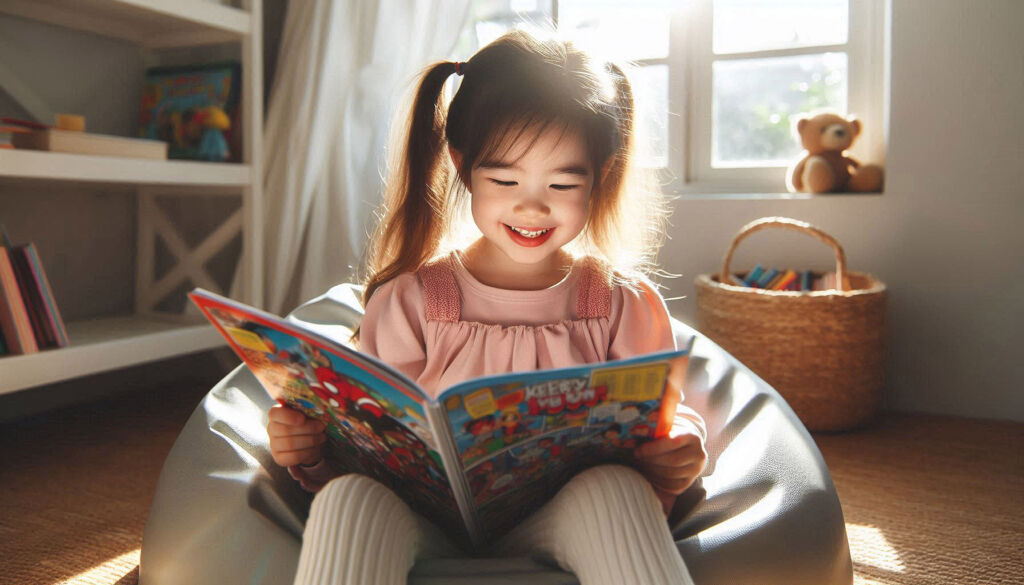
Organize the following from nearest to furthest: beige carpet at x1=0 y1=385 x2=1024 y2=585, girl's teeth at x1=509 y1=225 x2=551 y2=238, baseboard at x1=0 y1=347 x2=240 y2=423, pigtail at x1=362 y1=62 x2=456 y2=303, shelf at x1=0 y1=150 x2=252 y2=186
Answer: girl's teeth at x1=509 y1=225 x2=551 y2=238 < pigtail at x1=362 y1=62 x2=456 y2=303 < beige carpet at x1=0 y1=385 x2=1024 y2=585 < shelf at x1=0 y1=150 x2=252 y2=186 < baseboard at x1=0 y1=347 x2=240 y2=423

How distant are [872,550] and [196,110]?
1.68 metres

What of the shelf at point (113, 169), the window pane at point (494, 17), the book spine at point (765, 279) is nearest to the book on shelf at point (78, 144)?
the shelf at point (113, 169)

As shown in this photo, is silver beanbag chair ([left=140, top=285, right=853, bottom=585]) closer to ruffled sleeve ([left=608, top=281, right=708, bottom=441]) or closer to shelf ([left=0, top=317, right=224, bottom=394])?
ruffled sleeve ([left=608, top=281, right=708, bottom=441])

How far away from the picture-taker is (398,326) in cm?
93

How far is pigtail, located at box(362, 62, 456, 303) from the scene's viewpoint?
39.1 inches

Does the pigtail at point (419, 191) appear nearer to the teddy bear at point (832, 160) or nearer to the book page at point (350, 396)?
the book page at point (350, 396)

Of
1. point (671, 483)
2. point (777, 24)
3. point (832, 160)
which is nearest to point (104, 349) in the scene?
point (671, 483)

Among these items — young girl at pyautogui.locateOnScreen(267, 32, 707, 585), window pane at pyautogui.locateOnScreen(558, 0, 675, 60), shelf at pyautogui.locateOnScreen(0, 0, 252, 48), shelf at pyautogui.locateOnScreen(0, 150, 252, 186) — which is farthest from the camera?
window pane at pyautogui.locateOnScreen(558, 0, 675, 60)

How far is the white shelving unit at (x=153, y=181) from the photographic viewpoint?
146 cm

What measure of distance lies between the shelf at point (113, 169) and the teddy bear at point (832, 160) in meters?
1.34

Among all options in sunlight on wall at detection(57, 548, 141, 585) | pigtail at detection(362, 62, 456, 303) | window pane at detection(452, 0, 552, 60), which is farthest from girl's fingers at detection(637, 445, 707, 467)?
window pane at detection(452, 0, 552, 60)

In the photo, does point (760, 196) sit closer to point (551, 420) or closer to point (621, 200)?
point (621, 200)

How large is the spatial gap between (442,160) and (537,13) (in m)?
1.12

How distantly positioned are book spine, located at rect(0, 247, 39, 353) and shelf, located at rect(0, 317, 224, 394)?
30 mm
